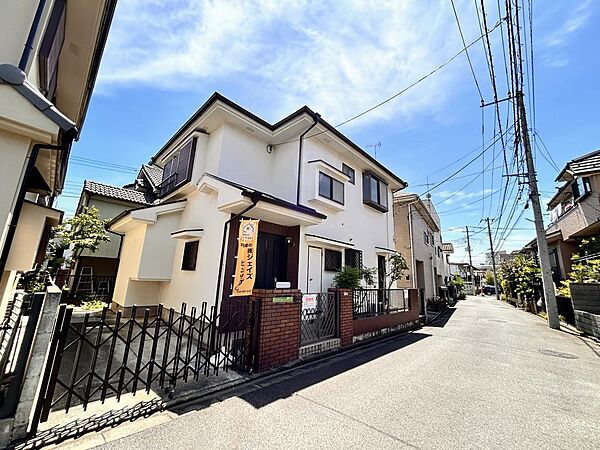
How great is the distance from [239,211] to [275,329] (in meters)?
2.93

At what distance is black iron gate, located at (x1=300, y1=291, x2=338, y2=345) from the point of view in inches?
219

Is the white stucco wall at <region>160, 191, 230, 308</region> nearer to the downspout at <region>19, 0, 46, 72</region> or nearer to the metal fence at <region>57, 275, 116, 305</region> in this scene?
the downspout at <region>19, 0, 46, 72</region>

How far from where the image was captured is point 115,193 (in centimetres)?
1352

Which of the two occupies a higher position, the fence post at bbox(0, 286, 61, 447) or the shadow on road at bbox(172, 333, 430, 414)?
the fence post at bbox(0, 286, 61, 447)

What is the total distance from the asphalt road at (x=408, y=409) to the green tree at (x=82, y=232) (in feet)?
37.1

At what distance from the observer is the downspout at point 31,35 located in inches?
104

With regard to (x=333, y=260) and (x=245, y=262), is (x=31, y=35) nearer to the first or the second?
(x=245, y=262)

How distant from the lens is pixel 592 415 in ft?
10.4

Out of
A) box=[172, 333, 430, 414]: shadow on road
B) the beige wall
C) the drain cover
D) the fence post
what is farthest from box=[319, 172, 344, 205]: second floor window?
the fence post

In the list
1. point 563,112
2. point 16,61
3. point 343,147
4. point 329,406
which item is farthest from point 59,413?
point 563,112

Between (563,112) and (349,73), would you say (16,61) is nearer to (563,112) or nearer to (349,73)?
(349,73)

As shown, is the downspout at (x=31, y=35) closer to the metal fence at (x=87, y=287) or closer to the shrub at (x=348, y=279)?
the shrub at (x=348, y=279)

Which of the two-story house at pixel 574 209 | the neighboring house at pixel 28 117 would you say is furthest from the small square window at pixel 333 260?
the two-story house at pixel 574 209

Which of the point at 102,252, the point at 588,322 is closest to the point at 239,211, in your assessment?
the point at 102,252
